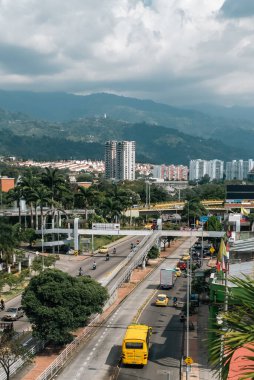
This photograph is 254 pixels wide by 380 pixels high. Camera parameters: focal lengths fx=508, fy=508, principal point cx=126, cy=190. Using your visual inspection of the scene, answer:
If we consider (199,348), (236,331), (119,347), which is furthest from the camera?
(119,347)

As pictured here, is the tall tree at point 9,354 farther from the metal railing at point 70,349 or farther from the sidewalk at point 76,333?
the metal railing at point 70,349

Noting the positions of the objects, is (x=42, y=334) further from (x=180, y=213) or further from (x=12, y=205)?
(x=180, y=213)

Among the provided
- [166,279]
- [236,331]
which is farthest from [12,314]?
[236,331]

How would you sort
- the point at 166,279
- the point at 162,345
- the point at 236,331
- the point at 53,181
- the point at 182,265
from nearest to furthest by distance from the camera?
the point at 236,331, the point at 162,345, the point at 166,279, the point at 182,265, the point at 53,181

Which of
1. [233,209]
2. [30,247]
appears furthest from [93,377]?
[233,209]

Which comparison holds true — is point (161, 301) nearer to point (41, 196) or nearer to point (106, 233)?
point (106, 233)

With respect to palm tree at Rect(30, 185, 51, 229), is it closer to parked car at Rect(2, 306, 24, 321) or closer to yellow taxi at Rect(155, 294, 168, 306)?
yellow taxi at Rect(155, 294, 168, 306)

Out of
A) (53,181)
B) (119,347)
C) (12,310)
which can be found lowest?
(119,347)
